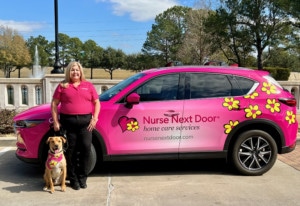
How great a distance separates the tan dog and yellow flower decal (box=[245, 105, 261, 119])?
2.80 m

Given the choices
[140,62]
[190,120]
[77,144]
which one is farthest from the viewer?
[140,62]

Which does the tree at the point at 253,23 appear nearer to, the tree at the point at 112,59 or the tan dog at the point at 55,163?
the tan dog at the point at 55,163

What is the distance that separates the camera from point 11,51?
209 feet

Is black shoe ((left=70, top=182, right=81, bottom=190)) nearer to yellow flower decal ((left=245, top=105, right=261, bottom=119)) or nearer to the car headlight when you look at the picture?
the car headlight

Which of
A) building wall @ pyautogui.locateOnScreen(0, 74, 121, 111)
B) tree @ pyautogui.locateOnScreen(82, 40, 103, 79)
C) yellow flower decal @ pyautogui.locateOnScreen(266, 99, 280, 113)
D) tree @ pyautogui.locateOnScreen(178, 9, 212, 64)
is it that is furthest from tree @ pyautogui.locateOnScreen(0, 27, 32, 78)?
yellow flower decal @ pyautogui.locateOnScreen(266, 99, 280, 113)

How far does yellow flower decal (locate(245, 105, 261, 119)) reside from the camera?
555 cm

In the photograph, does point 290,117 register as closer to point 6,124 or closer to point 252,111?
point 252,111

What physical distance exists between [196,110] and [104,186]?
5.84 feet

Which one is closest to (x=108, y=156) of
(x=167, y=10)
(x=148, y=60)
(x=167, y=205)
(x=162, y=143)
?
(x=162, y=143)

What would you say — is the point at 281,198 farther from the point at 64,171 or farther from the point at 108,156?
the point at 64,171

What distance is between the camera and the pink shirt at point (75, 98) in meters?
4.80

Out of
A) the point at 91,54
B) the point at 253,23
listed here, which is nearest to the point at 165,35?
the point at 91,54

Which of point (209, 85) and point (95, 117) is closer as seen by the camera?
point (95, 117)

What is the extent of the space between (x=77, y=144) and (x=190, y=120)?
173 cm
